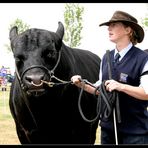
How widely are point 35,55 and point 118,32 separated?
0.94 m

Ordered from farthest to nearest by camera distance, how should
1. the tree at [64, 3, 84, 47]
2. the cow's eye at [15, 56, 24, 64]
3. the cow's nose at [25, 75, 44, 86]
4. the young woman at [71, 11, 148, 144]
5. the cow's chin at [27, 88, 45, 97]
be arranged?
the tree at [64, 3, 84, 47] < the cow's eye at [15, 56, 24, 64] < the cow's chin at [27, 88, 45, 97] < the cow's nose at [25, 75, 44, 86] < the young woman at [71, 11, 148, 144]

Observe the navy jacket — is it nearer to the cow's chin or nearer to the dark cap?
the dark cap

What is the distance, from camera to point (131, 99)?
360cm

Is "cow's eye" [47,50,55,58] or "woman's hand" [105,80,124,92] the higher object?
"cow's eye" [47,50,55,58]

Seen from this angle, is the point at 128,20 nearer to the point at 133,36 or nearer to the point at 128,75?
the point at 133,36

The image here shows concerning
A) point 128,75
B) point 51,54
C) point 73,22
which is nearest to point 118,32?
point 128,75

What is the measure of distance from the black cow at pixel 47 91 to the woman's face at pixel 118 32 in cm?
81

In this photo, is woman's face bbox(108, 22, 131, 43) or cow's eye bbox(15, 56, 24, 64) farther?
cow's eye bbox(15, 56, 24, 64)

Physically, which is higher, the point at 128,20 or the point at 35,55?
the point at 128,20

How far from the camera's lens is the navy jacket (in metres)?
3.52

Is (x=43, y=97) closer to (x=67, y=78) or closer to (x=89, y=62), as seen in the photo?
(x=67, y=78)

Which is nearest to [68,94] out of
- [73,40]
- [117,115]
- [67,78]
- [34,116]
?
[67,78]

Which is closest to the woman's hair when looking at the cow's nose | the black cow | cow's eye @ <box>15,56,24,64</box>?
the black cow

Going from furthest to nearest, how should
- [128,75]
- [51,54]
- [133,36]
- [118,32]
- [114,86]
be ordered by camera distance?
[51,54], [133,36], [118,32], [128,75], [114,86]
